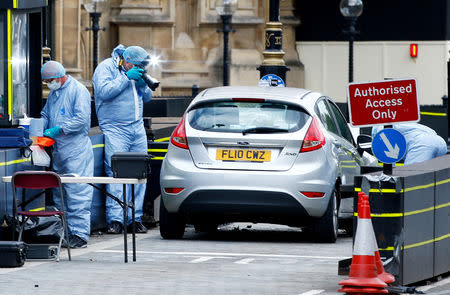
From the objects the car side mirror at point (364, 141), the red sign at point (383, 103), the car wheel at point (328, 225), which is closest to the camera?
the red sign at point (383, 103)

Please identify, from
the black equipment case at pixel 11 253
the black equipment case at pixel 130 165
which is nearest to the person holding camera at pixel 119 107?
the black equipment case at pixel 130 165

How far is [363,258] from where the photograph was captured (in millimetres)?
10875

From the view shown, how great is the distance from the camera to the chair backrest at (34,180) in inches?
504

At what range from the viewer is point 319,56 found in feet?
141

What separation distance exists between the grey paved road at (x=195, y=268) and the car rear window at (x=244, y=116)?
115 centimetres

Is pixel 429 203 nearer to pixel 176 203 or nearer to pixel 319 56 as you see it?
pixel 176 203

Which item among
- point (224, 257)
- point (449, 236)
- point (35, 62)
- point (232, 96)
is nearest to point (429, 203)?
point (449, 236)

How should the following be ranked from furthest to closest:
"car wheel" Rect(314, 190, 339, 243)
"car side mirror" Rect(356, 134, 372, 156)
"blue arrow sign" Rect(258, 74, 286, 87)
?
"blue arrow sign" Rect(258, 74, 286, 87)
"car side mirror" Rect(356, 134, 372, 156)
"car wheel" Rect(314, 190, 339, 243)

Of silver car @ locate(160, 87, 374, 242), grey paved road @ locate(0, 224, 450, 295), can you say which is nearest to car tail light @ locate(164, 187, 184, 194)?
silver car @ locate(160, 87, 374, 242)

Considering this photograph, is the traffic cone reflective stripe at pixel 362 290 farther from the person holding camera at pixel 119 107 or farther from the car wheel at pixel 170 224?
the person holding camera at pixel 119 107

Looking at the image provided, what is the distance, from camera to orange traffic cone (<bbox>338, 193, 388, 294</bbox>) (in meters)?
10.8

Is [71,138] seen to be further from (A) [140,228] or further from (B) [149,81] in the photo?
(A) [140,228]

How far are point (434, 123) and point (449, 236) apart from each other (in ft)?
66.8

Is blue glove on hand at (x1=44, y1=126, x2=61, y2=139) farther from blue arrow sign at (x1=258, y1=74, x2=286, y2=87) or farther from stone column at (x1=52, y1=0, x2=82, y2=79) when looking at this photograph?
stone column at (x1=52, y1=0, x2=82, y2=79)
